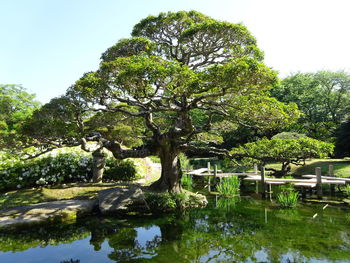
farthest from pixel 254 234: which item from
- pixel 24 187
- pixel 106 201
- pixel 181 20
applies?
pixel 24 187

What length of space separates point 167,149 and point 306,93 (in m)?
23.2

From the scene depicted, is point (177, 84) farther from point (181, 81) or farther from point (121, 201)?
point (121, 201)

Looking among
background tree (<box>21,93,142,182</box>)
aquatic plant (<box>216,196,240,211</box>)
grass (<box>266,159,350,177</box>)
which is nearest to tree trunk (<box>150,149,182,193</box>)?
aquatic plant (<box>216,196,240,211</box>)

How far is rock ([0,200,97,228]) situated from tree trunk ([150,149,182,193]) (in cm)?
241

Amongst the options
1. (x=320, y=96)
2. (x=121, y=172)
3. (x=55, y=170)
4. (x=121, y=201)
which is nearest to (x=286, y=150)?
(x=121, y=201)

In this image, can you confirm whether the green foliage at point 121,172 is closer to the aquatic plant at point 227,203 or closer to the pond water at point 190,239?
the aquatic plant at point 227,203

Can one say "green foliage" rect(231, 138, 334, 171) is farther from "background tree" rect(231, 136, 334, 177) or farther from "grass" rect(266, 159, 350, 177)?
"grass" rect(266, 159, 350, 177)

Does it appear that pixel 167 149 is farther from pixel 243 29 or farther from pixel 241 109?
pixel 243 29

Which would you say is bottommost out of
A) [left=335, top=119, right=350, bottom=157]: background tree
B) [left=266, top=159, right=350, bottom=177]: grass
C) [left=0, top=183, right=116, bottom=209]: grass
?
[left=0, top=183, right=116, bottom=209]: grass

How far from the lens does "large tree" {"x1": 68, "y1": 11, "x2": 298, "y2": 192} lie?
595 centimetres

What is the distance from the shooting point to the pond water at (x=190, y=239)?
4570mm

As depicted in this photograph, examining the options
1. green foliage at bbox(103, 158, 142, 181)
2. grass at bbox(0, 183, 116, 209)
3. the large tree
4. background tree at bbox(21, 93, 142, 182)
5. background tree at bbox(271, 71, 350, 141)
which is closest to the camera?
the large tree

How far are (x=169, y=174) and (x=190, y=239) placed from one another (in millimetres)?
3586

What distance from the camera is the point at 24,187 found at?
9.61m
